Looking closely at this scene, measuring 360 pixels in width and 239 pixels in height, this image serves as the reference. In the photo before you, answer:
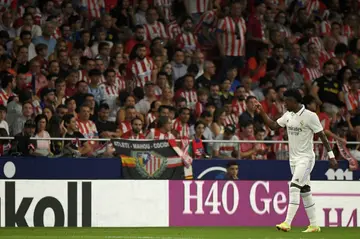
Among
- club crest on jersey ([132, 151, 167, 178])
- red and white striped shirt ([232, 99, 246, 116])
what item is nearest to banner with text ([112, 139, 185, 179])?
club crest on jersey ([132, 151, 167, 178])

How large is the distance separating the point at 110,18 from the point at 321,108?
18.2 feet

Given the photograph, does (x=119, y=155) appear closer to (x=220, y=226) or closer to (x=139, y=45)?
(x=220, y=226)

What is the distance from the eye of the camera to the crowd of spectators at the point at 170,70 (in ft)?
65.4

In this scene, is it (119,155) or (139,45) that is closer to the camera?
(119,155)

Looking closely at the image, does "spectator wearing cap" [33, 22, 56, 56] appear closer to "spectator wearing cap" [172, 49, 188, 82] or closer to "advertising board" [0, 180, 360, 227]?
"spectator wearing cap" [172, 49, 188, 82]

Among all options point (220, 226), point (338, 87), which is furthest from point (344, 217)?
point (338, 87)

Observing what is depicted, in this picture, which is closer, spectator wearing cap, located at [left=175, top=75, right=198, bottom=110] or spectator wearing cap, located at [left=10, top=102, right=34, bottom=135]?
spectator wearing cap, located at [left=10, top=102, right=34, bottom=135]

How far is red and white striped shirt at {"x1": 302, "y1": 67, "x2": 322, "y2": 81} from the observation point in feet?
81.8

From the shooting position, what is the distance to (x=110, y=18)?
917 inches

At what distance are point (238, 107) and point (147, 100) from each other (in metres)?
2.24

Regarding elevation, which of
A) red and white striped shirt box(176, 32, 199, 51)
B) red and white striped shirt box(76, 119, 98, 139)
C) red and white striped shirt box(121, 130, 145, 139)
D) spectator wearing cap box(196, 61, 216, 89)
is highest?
red and white striped shirt box(176, 32, 199, 51)

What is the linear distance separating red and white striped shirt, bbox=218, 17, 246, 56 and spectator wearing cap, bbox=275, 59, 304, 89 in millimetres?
1156

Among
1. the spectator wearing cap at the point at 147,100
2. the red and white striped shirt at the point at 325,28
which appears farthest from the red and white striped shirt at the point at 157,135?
the red and white striped shirt at the point at 325,28

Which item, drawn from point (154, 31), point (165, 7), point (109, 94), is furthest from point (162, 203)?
point (165, 7)
